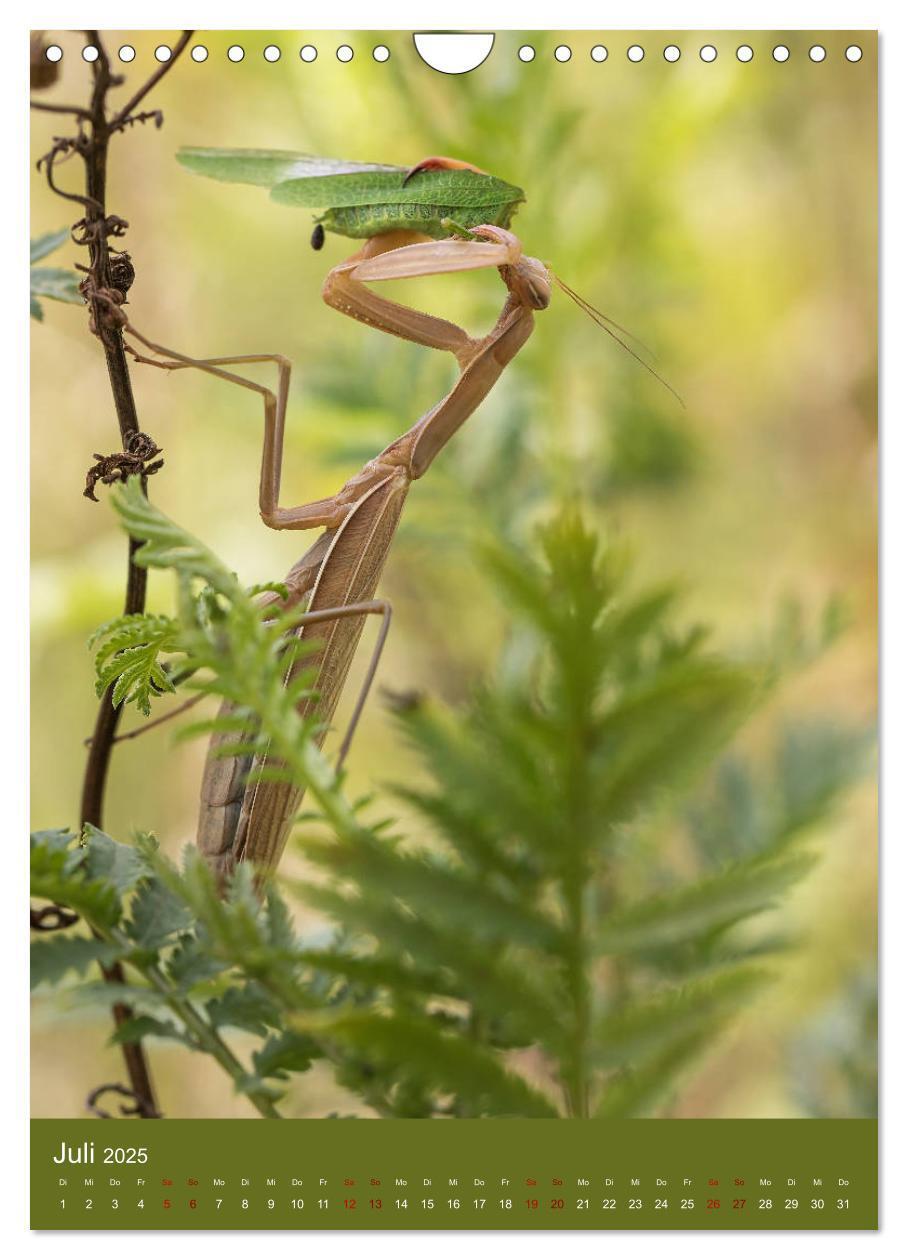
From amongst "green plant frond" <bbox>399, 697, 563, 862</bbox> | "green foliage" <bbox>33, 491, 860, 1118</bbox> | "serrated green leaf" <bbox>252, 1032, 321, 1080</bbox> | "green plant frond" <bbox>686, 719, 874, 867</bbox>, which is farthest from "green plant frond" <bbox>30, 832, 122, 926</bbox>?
"green plant frond" <bbox>686, 719, 874, 867</bbox>

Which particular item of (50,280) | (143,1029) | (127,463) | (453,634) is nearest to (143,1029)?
(143,1029)

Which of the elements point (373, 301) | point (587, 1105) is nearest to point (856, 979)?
point (587, 1105)

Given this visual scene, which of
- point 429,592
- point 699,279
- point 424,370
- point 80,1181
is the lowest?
point 80,1181

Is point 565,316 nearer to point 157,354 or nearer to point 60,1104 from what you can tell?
point 157,354

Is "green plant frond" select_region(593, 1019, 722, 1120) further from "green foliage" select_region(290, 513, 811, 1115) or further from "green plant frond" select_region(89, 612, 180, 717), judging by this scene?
"green plant frond" select_region(89, 612, 180, 717)

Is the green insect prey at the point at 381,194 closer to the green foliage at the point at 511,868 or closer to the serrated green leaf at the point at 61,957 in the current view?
the green foliage at the point at 511,868

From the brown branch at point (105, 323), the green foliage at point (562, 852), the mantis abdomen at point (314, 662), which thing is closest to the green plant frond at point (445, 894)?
the green foliage at point (562, 852)
